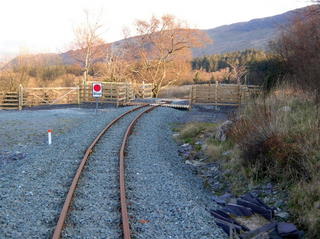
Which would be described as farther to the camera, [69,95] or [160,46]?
[160,46]

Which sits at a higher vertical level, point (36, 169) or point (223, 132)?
point (223, 132)

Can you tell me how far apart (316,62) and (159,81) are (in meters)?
35.1

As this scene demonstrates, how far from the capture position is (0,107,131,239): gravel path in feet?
19.3

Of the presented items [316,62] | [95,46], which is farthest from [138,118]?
[95,46]

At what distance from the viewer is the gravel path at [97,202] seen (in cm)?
557

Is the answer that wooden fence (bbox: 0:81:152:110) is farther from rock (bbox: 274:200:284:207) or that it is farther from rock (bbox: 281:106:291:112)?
rock (bbox: 274:200:284:207)

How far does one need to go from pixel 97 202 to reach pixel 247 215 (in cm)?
276

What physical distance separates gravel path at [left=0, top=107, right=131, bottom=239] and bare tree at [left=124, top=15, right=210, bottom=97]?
86.5ft

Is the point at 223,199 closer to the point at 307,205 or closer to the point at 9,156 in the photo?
the point at 307,205

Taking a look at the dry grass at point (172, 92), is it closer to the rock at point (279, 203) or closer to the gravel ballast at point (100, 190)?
the gravel ballast at point (100, 190)

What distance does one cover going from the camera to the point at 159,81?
45.6m

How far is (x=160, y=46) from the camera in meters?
43.8

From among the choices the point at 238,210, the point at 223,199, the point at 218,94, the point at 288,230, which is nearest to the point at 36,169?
the point at 223,199

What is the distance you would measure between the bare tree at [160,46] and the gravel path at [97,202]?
112 feet
